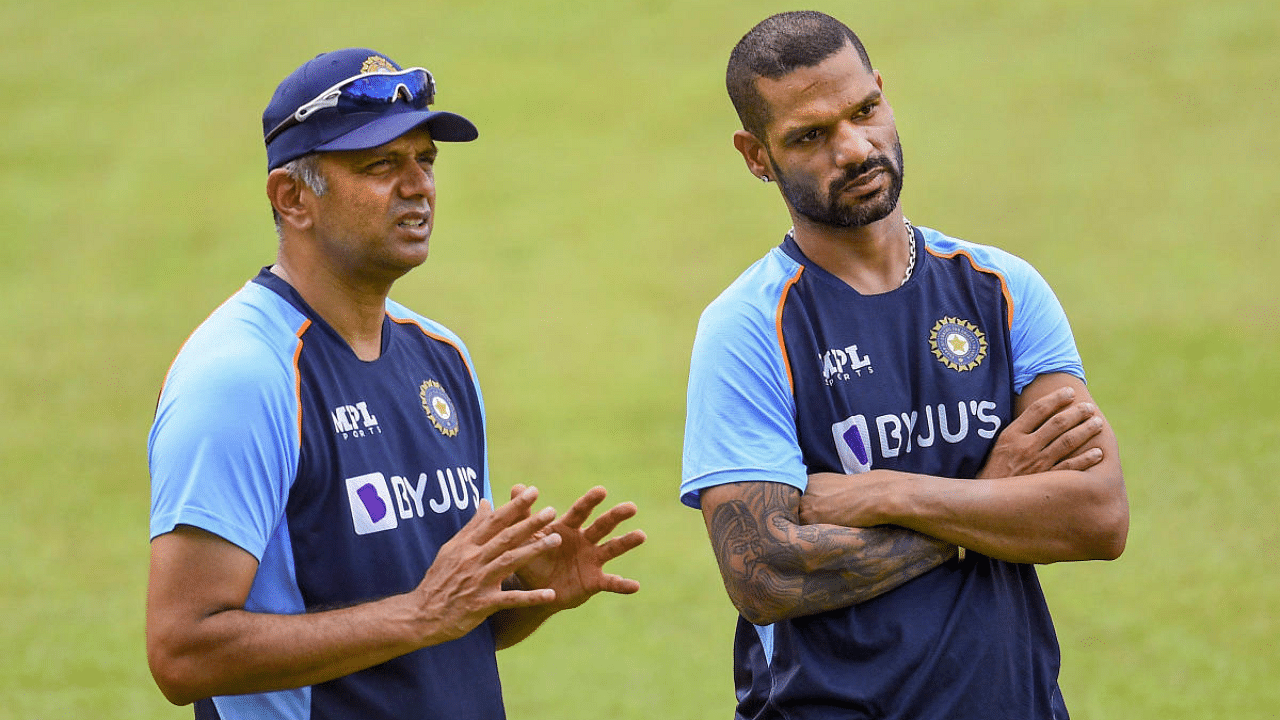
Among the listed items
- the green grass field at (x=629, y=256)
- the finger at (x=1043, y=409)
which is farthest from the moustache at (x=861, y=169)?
the green grass field at (x=629, y=256)

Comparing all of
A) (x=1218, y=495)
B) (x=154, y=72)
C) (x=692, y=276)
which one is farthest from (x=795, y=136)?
(x=154, y=72)

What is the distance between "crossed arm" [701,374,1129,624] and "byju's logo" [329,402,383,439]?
0.73 meters

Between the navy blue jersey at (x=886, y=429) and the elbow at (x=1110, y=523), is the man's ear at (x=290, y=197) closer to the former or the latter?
the navy blue jersey at (x=886, y=429)

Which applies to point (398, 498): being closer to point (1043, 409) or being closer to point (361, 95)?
point (361, 95)

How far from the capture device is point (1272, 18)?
16.0 meters

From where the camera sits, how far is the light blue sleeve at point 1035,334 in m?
3.16

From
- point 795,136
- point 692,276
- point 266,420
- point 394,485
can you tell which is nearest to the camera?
point 266,420

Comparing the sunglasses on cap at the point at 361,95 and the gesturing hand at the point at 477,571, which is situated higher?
the sunglasses on cap at the point at 361,95

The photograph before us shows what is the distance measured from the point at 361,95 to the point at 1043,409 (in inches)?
63.4

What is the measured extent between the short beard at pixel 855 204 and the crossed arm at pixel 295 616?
36.8 inches

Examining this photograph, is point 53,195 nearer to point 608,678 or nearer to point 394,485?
point 608,678

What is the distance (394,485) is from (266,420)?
1.05ft

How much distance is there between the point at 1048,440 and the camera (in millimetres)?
3045

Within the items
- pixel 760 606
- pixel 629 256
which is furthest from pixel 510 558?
pixel 629 256
